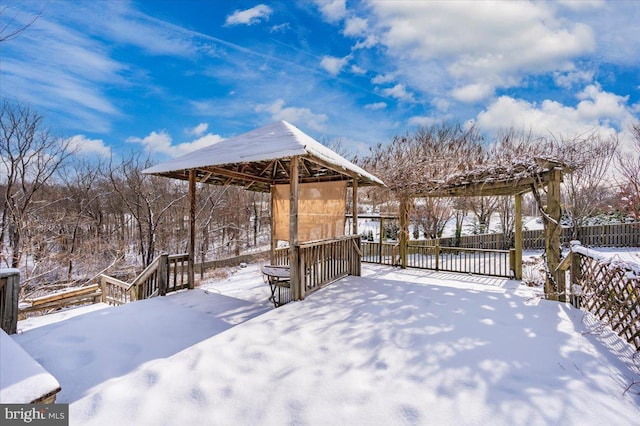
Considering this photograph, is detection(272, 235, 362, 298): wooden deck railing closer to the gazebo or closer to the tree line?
the gazebo

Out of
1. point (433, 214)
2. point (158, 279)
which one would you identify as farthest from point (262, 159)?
point (433, 214)

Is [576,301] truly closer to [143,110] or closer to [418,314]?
[418,314]

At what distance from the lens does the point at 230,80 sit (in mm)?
10555

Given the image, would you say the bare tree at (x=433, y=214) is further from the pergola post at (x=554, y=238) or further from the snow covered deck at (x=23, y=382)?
the snow covered deck at (x=23, y=382)

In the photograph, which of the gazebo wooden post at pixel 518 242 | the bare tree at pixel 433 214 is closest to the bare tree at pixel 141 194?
the bare tree at pixel 433 214

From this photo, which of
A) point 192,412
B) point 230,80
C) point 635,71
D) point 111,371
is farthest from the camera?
point 230,80

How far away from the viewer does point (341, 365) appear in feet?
8.93

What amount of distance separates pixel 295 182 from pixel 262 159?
0.66 meters

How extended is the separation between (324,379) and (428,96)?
47.7 feet

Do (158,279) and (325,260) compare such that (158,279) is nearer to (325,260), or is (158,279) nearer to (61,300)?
(325,260)

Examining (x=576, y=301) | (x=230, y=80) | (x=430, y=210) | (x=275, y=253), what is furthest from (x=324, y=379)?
(x=430, y=210)

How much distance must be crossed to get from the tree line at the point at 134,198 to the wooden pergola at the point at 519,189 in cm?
45

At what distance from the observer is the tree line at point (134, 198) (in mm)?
10375

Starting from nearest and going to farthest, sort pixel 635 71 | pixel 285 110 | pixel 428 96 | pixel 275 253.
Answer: pixel 275 253
pixel 635 71
pixel 428 96
pixel 285 110
